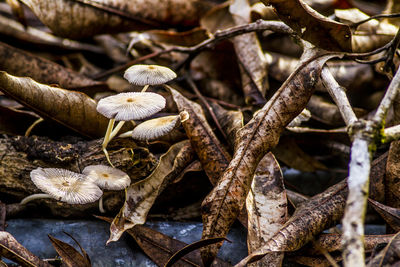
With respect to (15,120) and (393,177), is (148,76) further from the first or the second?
(393,177)

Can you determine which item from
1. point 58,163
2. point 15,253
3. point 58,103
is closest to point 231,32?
point 58,103

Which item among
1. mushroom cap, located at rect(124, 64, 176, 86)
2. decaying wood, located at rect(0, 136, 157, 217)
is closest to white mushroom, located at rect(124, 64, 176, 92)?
mushroom cap, located at rect(124, 64, 176, 86)

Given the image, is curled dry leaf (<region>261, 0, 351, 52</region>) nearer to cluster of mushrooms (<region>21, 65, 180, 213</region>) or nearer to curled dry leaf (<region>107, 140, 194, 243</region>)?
cluster of mushrooms (<region>21, 65, 180, 213</region>)

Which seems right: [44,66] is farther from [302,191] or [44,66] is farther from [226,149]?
[302,191]

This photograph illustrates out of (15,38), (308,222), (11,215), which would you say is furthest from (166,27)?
(308,222)

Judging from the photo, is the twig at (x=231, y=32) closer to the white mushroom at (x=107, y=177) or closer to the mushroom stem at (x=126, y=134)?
the mushroom stem at (x=126, y=134)
